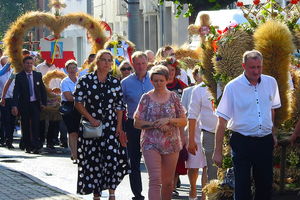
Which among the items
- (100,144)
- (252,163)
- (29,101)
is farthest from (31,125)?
(252,163)

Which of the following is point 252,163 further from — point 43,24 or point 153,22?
point 153,22

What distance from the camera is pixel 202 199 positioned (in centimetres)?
1187

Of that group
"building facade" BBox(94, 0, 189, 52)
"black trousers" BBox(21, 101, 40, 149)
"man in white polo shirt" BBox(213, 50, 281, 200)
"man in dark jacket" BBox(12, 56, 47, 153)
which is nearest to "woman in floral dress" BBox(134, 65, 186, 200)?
"man in white polo shirt" BBox(213, 50, 281, 200)

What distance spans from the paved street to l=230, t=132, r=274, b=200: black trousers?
3284 millimetres

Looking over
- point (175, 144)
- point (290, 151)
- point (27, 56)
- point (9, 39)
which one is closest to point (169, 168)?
point (175, 144)

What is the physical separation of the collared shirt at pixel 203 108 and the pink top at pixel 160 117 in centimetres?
76

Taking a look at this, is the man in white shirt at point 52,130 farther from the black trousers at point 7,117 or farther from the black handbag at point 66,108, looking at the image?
the black handbag at point 66,108

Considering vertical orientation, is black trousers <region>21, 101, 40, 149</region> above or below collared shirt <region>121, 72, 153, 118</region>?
below

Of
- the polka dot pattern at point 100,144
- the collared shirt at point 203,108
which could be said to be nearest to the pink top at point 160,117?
the collared shirt at point 203,108

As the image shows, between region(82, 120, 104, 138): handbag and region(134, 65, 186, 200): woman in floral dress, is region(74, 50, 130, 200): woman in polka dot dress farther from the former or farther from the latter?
region(134, 65, 186, 200): woman in floral dress

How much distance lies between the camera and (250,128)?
30.7ft

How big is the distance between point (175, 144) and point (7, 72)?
11.0 m

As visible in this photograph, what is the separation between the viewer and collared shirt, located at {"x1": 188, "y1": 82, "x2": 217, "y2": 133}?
1164 cm

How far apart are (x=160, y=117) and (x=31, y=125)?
852cm
